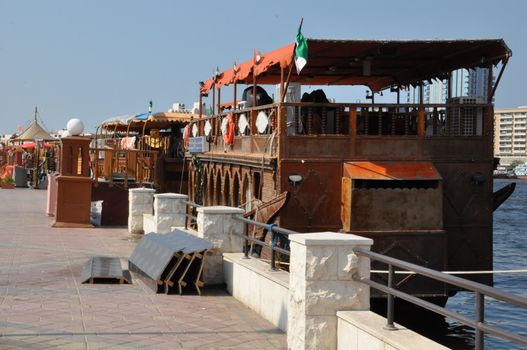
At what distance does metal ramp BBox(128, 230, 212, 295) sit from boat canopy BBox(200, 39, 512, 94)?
518cm

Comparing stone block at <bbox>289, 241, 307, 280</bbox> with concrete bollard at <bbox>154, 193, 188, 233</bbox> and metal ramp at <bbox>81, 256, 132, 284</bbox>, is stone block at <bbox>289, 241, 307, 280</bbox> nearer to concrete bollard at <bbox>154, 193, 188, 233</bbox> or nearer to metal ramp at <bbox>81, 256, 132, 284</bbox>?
metal ramp at <bbox>81, 256, 132, 284</bbox>

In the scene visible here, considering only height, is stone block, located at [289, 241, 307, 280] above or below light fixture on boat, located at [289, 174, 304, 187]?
below

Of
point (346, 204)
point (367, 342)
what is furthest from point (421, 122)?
point (367, 342)

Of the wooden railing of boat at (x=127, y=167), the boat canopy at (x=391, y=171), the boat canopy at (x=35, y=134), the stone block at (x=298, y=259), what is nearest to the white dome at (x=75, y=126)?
the wooden railing of boat at (x=127, y=167)

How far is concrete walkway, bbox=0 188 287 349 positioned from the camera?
8.42 meters

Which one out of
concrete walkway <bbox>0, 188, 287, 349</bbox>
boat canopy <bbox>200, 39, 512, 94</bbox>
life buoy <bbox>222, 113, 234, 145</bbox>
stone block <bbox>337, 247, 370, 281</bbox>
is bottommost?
concrete walkway <bbox>0, 188, 287, 349</bbox>

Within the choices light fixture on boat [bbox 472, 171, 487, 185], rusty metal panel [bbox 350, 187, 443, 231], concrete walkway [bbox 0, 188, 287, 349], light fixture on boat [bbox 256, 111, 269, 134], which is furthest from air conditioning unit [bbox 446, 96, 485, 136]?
concrete walkway [bbox 0, 188, 287, 349]

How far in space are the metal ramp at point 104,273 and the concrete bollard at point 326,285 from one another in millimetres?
5158

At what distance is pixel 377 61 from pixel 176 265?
990 centimetres

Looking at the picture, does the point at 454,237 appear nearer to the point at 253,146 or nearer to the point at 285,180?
the point at 285,180

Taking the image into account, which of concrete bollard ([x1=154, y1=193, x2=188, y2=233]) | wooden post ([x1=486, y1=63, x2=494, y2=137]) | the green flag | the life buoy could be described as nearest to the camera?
the green flag

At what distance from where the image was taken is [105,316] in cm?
963

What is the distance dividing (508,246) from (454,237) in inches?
1030

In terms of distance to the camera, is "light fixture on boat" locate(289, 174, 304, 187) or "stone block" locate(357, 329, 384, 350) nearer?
"stone block" locate(357, 329, 384, 350)
